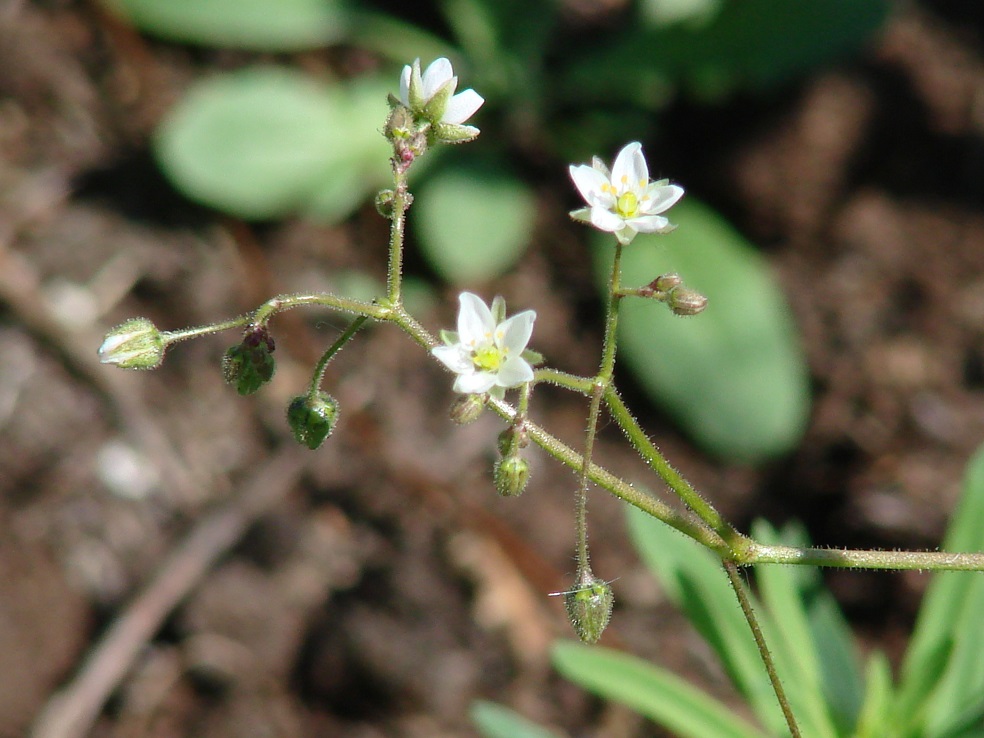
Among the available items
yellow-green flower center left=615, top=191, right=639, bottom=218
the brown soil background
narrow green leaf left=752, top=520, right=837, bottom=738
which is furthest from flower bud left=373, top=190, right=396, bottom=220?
the brown soil background

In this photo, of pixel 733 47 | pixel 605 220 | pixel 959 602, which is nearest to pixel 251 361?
pixel 605 220

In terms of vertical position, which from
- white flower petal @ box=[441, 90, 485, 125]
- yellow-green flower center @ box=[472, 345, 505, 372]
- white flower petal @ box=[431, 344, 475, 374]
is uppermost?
white flower petal @ box=[441, 90, 485, 125]

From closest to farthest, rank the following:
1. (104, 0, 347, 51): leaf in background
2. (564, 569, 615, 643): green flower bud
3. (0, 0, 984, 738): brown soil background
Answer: (564, 569, 615, 643): green flower bud → (0, 0, 984, 738): brown soil background → (104, 0, 347, 51): leaf in background

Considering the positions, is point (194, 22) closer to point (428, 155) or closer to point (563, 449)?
point (428, 155)

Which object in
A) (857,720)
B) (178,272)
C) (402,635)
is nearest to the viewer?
(857,720)

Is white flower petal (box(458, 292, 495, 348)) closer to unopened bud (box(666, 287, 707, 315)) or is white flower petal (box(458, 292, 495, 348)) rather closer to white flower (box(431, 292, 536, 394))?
white flower (box(431, 292, 536, 394))

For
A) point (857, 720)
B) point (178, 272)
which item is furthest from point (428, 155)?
Result: point (857, 720)
